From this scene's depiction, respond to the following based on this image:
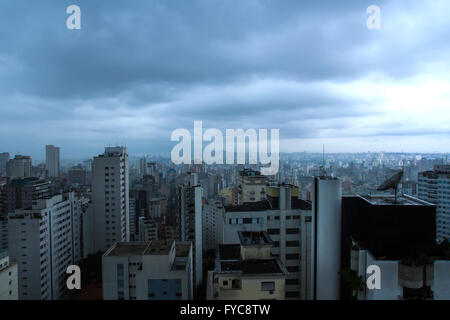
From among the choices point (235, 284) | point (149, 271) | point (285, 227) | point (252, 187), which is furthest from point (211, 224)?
point (235, 284)

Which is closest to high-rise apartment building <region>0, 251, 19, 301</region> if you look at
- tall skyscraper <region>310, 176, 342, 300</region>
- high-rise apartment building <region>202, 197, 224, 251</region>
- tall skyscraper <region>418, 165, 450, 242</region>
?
tall skyscraper <region>310, 176, 342, 300</region>

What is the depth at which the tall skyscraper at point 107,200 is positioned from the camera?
11719mm

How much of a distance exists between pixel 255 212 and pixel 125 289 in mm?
3189

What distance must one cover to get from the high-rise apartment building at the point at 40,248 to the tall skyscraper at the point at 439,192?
42.2 ft

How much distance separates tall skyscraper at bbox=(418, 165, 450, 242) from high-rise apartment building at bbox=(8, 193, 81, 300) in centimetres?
1286

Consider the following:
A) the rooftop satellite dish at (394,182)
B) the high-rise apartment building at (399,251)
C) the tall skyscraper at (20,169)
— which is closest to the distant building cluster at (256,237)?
the high-rise apartment building at (399,251)

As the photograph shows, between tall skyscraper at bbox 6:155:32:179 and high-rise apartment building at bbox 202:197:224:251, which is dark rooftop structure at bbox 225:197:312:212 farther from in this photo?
tall skyscraper at bbox 6:155:32:179

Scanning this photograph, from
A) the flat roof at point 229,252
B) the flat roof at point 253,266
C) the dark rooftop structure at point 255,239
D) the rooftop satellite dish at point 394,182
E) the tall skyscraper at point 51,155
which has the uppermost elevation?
the tall skyscraper at point 51,155

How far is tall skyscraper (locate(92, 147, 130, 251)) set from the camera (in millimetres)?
11719

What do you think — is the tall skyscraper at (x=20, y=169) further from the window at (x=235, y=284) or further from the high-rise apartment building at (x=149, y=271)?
the window at (x=235, y=284)

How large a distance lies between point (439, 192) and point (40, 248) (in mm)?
14058
